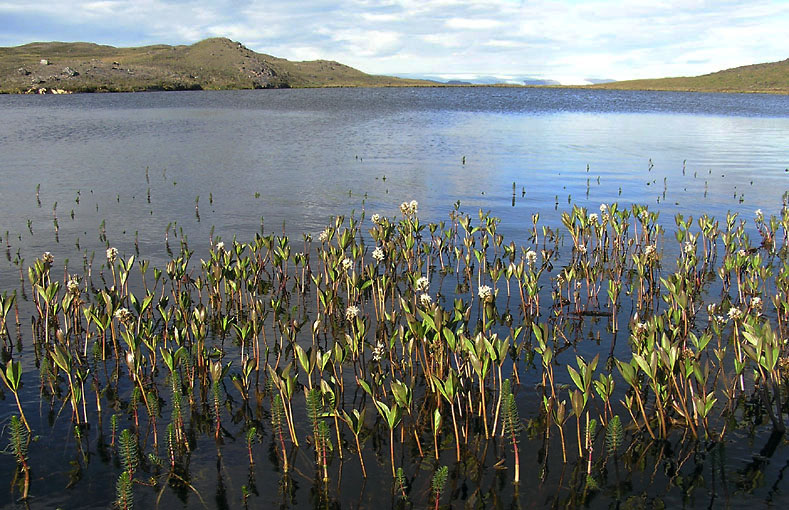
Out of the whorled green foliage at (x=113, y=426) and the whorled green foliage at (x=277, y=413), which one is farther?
the whorled green foliage at (x=277, y=413)

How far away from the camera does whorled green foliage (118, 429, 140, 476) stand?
6287 mm

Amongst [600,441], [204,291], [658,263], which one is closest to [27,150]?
[204,291]

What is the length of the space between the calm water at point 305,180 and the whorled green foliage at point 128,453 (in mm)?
210

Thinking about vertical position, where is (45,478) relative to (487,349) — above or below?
below

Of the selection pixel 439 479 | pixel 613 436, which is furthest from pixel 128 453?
pixel 613 436

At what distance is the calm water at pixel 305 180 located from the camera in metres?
15.8

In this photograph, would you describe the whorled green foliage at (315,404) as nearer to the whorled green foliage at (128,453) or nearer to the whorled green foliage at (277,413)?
the whorled green foliage at (277,413)

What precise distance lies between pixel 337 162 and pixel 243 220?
13.8 m

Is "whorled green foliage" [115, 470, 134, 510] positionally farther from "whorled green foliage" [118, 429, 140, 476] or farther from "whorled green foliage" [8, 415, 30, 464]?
"whorled green foliage" [8, 415, 30, 464]

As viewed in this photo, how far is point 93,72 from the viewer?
506ft

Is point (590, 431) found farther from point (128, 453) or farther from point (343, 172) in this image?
point (343, 172)

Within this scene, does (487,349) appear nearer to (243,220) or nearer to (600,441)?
(600,441)

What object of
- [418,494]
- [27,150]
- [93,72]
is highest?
[93,72]

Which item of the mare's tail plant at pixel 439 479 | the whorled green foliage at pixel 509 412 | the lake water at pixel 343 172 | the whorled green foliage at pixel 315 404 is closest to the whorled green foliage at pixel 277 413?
the whorled green foliage at pixel 315 404
